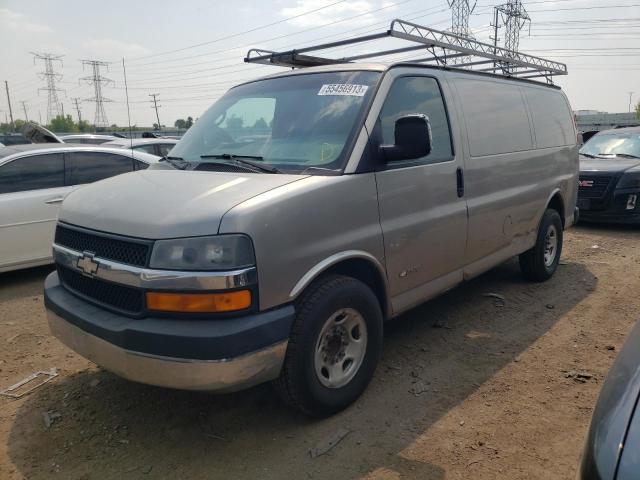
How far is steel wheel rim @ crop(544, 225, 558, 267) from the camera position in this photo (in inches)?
225

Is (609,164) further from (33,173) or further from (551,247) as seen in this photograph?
(33,173)

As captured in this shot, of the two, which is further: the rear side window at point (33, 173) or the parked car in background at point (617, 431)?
the rear side window at point (33, 173)

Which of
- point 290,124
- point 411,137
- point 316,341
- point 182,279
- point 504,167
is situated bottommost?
point 316,341

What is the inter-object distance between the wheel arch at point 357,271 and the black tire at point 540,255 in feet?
9.12

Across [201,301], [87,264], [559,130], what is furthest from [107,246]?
[559,130]

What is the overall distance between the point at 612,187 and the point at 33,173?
28.8 ft

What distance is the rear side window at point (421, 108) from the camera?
3.43 m

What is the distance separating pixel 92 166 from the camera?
656 centimetres

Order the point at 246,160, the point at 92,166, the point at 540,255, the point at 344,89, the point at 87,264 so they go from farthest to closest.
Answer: the point at 92,166 < the point at 540,255 < the point at 344,89 < the point at 246,160 < the point at 87,264

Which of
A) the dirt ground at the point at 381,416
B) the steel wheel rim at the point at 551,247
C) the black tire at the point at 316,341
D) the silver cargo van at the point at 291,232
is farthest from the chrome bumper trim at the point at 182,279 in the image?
the steel wheel rim at the point at 551,247

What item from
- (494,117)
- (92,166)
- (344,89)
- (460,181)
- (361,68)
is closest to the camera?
(344,89)

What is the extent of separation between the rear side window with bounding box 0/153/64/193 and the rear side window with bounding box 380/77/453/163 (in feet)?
15.0

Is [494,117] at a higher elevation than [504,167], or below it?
higher

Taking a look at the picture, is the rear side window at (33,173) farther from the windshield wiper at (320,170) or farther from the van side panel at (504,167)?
the van side panel at (504,167)
